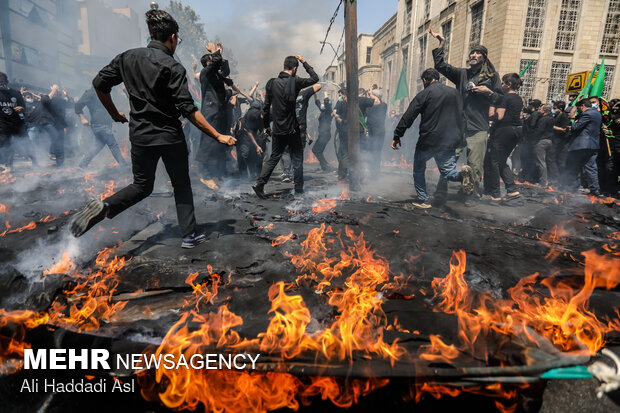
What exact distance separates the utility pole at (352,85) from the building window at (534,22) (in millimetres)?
14778

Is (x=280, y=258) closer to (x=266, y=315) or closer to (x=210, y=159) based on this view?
(x=266, y=315)

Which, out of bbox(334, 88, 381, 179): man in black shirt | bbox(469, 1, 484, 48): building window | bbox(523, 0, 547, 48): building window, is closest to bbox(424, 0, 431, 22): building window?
bbox(469, 1, 484, 48): building window

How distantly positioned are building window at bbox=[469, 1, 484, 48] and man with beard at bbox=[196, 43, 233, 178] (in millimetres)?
16953

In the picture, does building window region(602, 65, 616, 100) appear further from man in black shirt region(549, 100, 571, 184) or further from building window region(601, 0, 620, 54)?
man in black shirt region(549, 100, 571, 184)

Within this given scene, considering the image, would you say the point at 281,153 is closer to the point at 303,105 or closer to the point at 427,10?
the point at 303,105

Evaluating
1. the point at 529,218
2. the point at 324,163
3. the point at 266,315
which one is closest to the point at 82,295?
the point at 266,315

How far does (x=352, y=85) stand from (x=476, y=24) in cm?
1598

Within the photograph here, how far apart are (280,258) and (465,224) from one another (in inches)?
105

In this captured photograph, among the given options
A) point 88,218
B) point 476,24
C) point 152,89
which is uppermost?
point 476,24

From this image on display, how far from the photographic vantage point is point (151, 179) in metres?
3.18

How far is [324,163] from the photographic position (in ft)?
31.5

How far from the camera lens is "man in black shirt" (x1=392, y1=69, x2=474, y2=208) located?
4840mm

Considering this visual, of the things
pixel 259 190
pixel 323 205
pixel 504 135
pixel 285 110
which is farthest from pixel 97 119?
pixel 504 135

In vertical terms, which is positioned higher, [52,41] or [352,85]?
[52,41]
